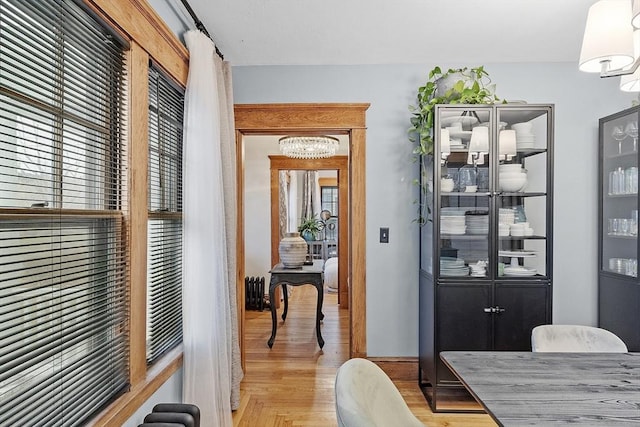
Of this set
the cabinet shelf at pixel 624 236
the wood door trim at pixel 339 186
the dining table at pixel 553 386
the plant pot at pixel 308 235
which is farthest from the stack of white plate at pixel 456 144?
the plant pot at pixel 308 235

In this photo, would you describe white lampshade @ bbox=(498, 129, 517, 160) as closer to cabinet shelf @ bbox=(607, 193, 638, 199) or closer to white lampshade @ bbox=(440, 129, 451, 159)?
white lampshade @ bbox=(440, 129, 451, 159)

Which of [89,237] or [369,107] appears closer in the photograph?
[89,237]

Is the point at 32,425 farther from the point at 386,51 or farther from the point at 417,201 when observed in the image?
the point at 386,51

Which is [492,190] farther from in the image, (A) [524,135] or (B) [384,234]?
(B) [384,234]

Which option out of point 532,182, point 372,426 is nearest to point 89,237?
point 372,426

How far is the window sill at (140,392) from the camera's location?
1389 mm

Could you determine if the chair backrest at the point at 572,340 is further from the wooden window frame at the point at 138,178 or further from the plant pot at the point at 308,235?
the plant pot at the point at 308,235

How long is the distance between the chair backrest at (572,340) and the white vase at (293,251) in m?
2.46

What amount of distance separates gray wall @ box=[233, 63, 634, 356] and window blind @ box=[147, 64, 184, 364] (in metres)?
1.04

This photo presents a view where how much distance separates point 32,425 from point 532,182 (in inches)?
115

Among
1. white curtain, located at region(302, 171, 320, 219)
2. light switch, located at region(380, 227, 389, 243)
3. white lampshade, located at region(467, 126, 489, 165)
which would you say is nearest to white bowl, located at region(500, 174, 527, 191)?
white lampshade, located at region(467, 126, 489, 165)

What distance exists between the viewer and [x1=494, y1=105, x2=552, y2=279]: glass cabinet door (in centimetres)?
259

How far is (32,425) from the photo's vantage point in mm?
1075

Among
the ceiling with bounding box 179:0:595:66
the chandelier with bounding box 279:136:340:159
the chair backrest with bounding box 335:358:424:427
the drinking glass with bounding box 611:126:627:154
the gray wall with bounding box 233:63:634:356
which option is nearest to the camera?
the chair backrest with bounding box 335:358:424:427
